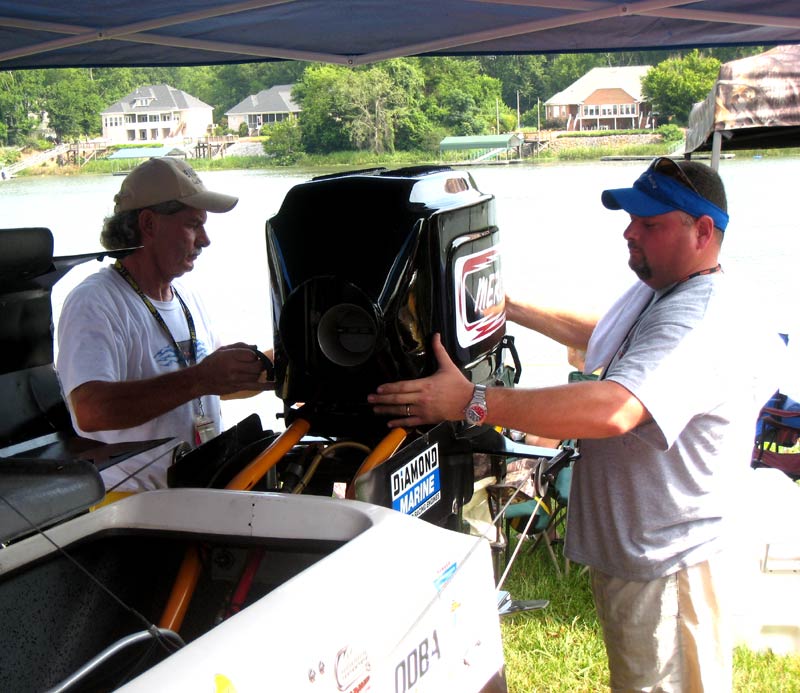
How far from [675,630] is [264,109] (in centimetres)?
802

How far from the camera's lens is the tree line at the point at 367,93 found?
649cm

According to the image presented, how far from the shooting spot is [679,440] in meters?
2.61

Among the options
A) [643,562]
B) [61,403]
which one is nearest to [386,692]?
[643,562]

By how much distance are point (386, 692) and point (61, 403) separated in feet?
7.66

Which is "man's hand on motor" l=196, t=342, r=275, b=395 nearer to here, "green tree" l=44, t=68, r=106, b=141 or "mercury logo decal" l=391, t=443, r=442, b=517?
"mercury logo decal" l=391, t=443, r=442, b=517

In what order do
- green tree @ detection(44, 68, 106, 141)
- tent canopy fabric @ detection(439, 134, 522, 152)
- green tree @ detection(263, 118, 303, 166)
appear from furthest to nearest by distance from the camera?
green tree @ detection(263, 118, 303, 166), tent canopy fabric @ detection(439, 134, 522, 152), green tree @ detection(44, 68, 106, 141)

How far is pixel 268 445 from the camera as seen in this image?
2.35 m

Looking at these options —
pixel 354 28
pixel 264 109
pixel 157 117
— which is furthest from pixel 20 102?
pixel 354 28

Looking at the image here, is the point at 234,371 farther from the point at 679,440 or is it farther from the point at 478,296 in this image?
the point at 679,440

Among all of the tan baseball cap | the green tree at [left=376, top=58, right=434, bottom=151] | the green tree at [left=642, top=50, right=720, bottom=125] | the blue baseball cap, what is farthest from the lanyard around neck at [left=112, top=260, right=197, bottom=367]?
the green tree at [left=642, top=50, right=720, bottom=125]

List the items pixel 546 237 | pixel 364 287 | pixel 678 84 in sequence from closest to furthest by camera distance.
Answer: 1. pixel 364 287
2. pixel 678 84
3. pixel 546 237

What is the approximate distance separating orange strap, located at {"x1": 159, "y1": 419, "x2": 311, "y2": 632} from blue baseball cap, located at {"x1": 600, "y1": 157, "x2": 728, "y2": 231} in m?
1.10

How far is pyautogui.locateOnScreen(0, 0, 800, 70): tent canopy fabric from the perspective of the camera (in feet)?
12.7

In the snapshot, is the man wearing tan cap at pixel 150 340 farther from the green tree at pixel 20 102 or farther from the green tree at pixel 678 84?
the green tree at pixel 678 84
